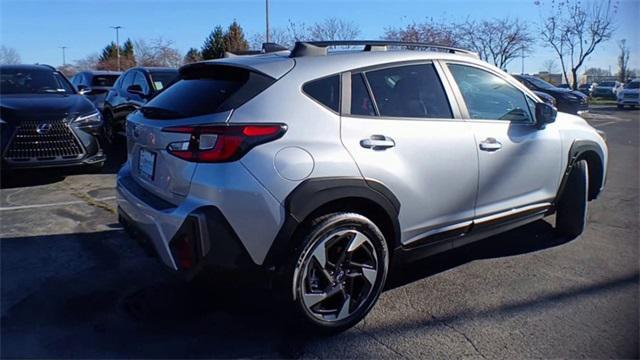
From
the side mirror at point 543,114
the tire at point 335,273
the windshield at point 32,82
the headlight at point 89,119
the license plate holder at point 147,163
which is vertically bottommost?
the tire at point 335,273

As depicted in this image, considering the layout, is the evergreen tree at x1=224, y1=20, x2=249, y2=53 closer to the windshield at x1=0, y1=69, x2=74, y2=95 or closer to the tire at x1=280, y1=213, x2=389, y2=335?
the windshield at x1=0, y1=69, x2=74, y2=95

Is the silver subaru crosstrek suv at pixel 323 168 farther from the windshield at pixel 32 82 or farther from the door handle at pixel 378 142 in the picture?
the windshield at pixel 32 82

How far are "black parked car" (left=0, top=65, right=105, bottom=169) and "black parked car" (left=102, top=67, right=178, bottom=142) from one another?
3.51 ft

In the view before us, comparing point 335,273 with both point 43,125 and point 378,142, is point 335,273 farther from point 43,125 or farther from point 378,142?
point 43,125

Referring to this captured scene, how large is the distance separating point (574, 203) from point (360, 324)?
277 centimetres

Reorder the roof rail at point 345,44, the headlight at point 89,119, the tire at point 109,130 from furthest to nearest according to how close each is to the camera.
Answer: the tire at point 109,130
the headlight at point 89,119
the roof rail at point 345,44

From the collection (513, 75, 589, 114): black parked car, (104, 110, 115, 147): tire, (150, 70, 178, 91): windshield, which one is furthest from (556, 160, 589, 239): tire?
(513, 75, 589, 114): black parked car

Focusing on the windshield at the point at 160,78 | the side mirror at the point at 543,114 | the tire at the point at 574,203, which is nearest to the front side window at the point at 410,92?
the side mirror at the point at 543,114

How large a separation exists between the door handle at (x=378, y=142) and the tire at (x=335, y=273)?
1.45 feet

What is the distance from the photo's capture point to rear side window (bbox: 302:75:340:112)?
10.2 feet

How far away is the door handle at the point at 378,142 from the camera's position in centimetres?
318

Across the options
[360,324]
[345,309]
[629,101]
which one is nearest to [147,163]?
[345,309]

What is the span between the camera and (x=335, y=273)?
3.17 meters

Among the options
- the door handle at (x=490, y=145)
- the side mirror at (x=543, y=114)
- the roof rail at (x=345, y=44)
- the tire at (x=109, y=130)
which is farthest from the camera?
the tire at (x=109, y=130)
